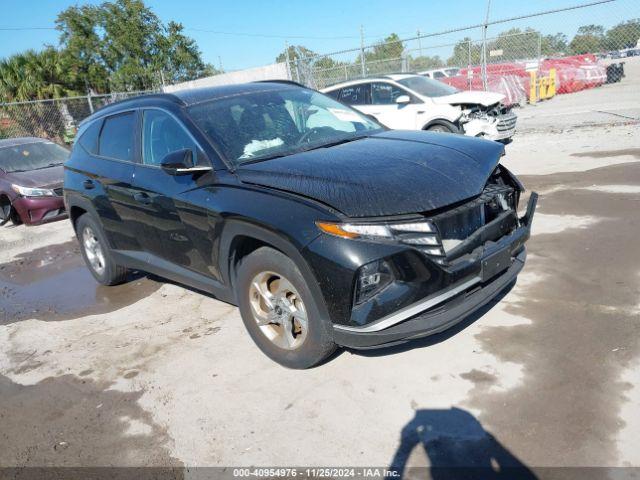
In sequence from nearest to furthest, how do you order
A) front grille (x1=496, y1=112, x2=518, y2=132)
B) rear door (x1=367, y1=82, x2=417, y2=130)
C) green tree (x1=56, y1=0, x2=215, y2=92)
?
rear door (x1=367, y1=82, x2=417, y2=130) < front grille (x1=496, y1=112, x2=518, y2=132) < green tree (x1=56, y1=0, x2=215, y2=92)

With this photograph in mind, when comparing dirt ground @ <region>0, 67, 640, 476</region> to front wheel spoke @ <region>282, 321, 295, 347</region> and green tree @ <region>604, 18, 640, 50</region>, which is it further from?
green tree @ <region>604, 18, 640, 50</region>

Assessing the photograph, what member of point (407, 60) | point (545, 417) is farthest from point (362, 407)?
point (407, 60)

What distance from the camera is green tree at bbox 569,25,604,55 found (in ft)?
45.9

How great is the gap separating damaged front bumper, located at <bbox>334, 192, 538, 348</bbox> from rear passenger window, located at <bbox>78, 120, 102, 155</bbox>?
3.49 metres

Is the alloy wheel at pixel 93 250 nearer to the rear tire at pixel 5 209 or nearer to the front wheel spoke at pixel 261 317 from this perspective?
the front wheel spoke at pixel 261 317

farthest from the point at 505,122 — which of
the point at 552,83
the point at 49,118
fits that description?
the point at 49,118

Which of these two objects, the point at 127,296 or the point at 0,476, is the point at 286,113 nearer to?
the point at 127,296

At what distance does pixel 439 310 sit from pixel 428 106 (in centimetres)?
803

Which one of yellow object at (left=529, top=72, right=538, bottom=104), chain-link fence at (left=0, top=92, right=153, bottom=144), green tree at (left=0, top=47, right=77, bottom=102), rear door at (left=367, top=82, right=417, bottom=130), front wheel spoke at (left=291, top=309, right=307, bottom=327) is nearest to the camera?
front wheel spoke at (left=291, top=309, right=307, bottom=327)

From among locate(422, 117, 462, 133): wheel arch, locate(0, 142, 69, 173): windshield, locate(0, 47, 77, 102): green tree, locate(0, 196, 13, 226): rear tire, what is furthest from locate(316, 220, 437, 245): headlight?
locate(0, 47, 77, 102): green tree

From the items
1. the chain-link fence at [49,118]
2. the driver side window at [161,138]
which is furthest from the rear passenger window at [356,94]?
the chain-link fence at [49,118]

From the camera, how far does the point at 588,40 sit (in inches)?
625

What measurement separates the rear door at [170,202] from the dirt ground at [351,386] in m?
0.70

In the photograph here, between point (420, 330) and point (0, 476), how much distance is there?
2436 millimetres
